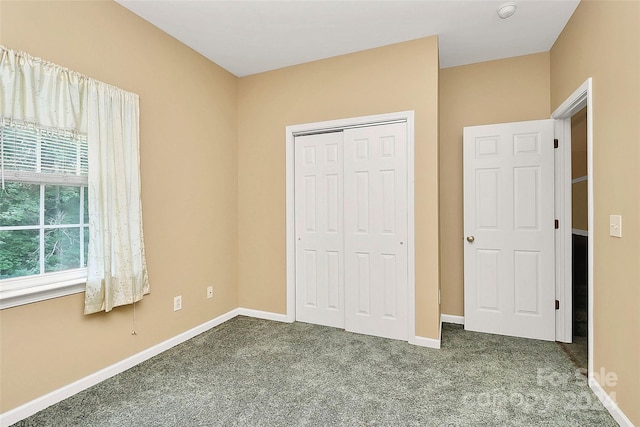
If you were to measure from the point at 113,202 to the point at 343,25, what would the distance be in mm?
2264

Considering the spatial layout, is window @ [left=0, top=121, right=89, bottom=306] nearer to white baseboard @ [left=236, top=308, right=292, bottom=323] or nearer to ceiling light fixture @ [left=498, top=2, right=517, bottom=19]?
white baseboard @ [left=236, top=308, right=292, bottom=323]

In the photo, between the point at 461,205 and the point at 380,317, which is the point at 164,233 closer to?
the point at 380,317

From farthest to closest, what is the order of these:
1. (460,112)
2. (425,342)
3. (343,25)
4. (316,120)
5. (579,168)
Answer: (579,168) → (460,112) → (316,120) → (425,342) → (343,25)

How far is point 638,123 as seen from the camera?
161 centimetres

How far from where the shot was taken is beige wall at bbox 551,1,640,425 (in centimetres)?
164

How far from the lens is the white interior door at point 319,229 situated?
320 centimetres

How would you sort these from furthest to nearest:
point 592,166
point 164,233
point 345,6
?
point 164,233, point 345,6, point 592,166

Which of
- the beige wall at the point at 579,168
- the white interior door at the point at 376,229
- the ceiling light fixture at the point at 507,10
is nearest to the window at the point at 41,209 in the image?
the white interior door at the point at 376,229

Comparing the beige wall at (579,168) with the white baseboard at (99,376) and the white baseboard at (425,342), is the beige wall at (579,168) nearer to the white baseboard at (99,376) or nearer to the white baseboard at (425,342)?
the white baseboard at (425,342)

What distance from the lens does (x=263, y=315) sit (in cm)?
350

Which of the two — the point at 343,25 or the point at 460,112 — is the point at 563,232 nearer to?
the point at 460,112

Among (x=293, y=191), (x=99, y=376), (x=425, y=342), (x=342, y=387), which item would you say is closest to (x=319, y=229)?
(x=293, y=191)

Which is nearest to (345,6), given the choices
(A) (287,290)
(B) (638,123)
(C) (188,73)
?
(C) (188,73)

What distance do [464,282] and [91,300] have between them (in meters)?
3.21
